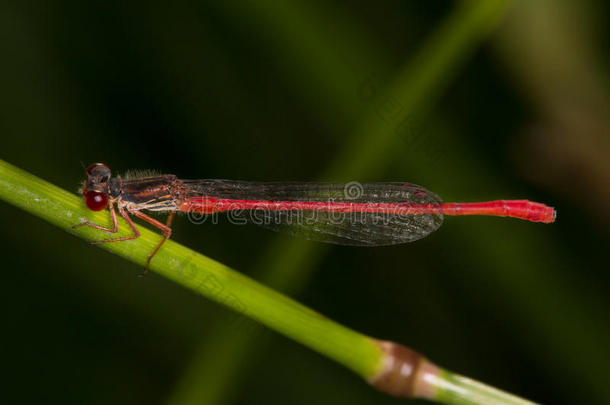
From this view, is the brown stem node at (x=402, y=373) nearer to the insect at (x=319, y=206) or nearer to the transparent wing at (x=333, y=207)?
the insect at (x=319, y=206)

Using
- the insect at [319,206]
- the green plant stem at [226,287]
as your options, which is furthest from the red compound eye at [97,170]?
the green plant stem at [226,287]

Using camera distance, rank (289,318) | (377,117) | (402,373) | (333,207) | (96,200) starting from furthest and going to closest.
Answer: (333,207)
(377,117)
(96,200)
(402,373)
(289,318)

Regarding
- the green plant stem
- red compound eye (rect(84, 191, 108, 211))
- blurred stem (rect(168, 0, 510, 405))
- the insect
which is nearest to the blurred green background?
blurred stem (rect(168, 0, 510, 405))

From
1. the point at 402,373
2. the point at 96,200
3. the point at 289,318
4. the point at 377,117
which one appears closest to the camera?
the point at 289,318

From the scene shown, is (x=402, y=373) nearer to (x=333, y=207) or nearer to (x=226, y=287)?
(x=226, y=287)

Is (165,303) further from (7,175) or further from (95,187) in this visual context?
(7,175)

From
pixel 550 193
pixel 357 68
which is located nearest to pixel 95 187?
pixel 357 68

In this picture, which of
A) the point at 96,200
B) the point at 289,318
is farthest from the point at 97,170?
the point at 289,318
